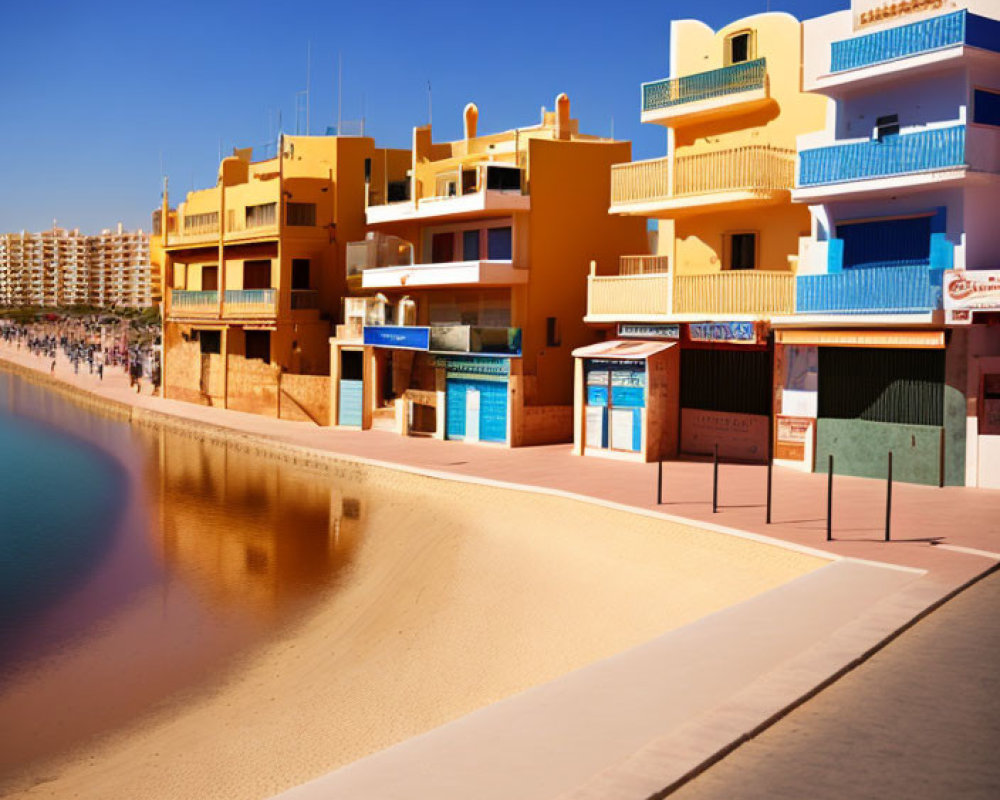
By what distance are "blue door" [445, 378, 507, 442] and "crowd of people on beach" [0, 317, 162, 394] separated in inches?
1043

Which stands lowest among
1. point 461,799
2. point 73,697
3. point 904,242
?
point 73,697

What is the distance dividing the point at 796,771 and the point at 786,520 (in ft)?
36.6

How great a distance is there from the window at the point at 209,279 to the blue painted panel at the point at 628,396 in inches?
1060

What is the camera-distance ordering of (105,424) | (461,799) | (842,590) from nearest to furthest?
(461,799), (842,590), (105,424)

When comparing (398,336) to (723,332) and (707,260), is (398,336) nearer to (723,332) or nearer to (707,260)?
(707,260)

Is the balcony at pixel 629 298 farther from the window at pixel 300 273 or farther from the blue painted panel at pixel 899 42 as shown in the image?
the window at pixel 300 273

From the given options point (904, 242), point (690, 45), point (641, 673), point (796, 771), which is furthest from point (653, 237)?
point (796, 771)

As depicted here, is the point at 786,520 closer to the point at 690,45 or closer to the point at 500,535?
the point at 500,535

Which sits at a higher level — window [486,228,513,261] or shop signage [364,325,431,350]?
window [486,228,513,261]

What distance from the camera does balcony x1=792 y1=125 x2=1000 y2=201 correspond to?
72.3 feet

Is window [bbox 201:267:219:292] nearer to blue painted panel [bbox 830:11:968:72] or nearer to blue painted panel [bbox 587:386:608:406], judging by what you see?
blue painted panel [bbox 587:386:608:406]

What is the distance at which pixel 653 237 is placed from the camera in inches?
1490

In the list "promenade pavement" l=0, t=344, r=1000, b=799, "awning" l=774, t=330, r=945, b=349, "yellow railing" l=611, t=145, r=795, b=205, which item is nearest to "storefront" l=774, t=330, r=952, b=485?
"awning" l=774, t=330, r=945, b=349

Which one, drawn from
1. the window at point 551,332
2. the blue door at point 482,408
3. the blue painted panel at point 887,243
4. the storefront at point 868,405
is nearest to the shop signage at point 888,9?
the blue painted panel at point 887,243
